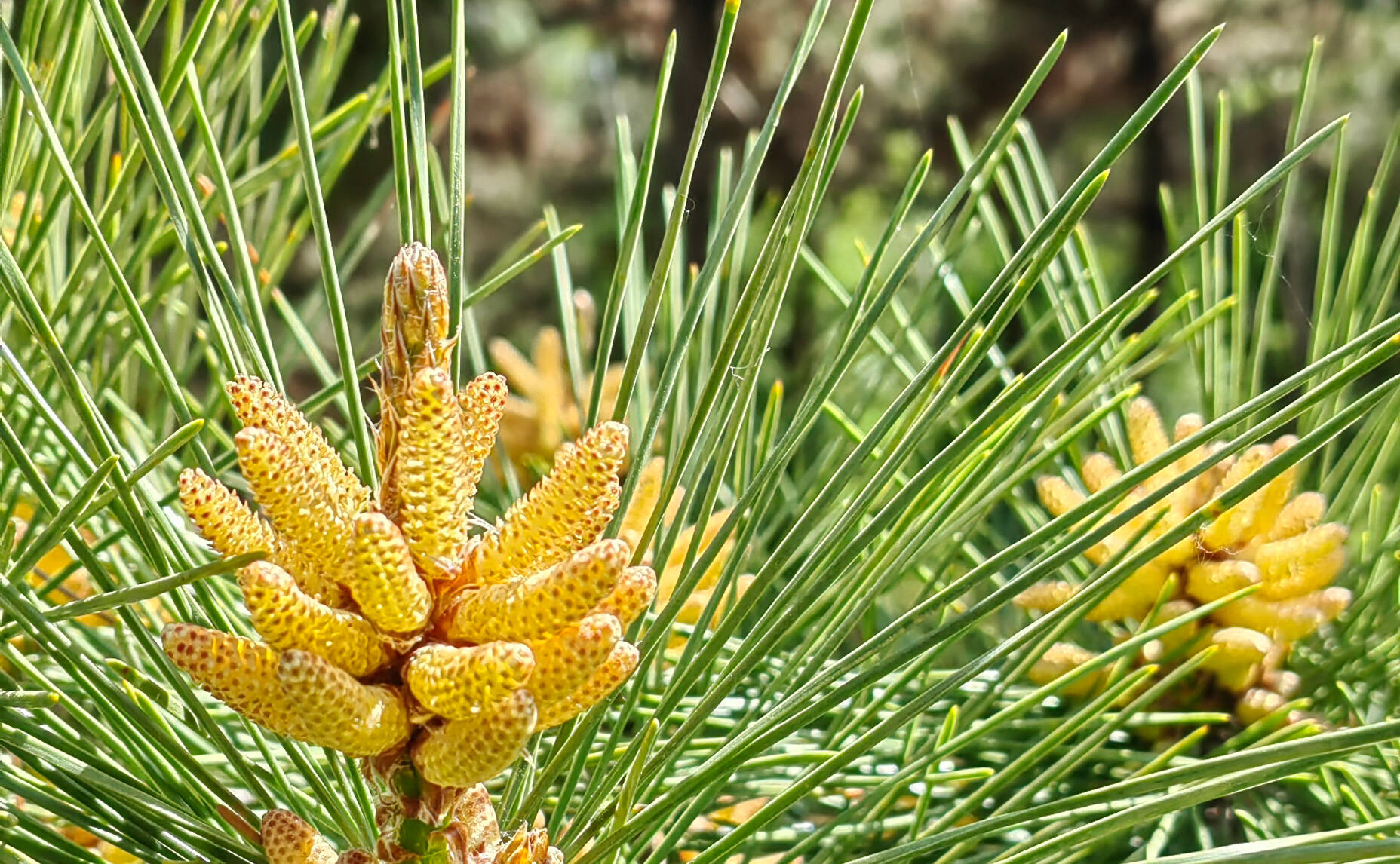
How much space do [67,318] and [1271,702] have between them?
1.71 feet

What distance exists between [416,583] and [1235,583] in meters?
0.34

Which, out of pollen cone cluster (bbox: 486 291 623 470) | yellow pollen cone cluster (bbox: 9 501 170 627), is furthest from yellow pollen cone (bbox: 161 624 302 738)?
pollen cone cluster (bbox: 486 291 623 470)

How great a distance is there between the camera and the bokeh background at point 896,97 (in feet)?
5.81

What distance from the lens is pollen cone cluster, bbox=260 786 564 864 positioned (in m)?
0.35

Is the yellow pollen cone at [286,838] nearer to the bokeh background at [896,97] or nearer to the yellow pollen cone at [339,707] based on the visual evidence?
the yellow pollen cone at [339,707]

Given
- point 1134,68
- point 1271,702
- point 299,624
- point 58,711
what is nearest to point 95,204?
point 58,711

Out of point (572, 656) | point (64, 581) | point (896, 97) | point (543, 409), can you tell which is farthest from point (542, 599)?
point (896, 97)

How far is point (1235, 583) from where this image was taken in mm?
541

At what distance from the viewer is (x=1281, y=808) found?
1.86ft

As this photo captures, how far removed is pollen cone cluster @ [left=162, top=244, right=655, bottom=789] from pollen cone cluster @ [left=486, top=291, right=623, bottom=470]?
49 cm

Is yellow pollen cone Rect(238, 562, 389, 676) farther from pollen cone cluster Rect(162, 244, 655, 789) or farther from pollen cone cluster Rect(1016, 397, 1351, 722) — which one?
pollen cone cluster Rect(1016, 397, 1351, 722)

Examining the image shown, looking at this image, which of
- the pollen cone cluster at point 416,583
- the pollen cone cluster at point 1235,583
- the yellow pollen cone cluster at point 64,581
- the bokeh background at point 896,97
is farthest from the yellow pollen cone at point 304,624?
the bokeh background at point 896,97

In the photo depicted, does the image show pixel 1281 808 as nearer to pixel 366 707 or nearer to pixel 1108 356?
pixel 1108 356

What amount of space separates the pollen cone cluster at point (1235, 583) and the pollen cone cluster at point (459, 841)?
0.26 m
